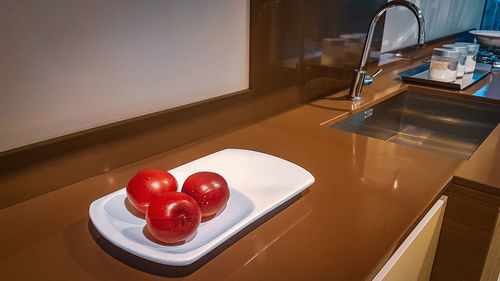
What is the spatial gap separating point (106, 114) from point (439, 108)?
1.12 metres

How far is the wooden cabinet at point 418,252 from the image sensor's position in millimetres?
625

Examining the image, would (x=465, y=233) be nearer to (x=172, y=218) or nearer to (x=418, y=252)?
(x=418, y=252)

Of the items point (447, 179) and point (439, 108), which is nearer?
point (447, 179)

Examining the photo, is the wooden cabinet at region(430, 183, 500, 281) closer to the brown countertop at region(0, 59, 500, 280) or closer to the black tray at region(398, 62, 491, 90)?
the brown countertop at region(0, 59, 500, 280)

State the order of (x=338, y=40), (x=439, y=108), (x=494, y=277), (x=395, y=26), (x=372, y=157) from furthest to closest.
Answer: (x=395, y=26)
(x=439, y=108)
(x=338, y=40)
(x=494, y=277)
(x=372, y=157)

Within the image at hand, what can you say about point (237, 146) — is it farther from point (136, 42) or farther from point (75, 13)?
point (75, 13)

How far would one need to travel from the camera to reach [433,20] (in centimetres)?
215

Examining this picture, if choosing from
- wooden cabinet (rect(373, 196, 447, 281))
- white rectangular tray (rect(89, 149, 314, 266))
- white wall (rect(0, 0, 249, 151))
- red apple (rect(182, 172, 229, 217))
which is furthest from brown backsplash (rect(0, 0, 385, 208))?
wooden cabinet (rect(373, 196, 447, 281))

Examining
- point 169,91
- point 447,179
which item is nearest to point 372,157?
point 447,179

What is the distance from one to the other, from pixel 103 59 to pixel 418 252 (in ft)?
2.20

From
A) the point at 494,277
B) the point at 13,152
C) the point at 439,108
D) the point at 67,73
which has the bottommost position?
the point at 494,277

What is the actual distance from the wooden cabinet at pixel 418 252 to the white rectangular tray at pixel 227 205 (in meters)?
0.18

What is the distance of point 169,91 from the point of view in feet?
2.70

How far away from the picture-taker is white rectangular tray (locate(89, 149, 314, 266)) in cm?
50
